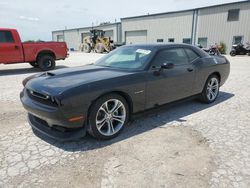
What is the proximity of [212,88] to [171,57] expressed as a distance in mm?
1718

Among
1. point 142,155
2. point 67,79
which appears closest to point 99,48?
point 67,79

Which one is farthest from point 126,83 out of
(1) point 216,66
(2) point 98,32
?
(2) point 98,32

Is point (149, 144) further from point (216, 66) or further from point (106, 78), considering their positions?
point (216, 66)

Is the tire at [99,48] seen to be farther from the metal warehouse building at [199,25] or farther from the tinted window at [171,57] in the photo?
the tinted window at [171,57]

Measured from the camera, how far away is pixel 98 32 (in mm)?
30141

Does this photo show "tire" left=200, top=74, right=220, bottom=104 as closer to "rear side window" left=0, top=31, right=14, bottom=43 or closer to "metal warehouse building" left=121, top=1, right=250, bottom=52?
"rear side window" left=0, top=31, right=14, bottom=43

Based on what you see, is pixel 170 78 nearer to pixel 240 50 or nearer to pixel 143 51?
pixel 143 51

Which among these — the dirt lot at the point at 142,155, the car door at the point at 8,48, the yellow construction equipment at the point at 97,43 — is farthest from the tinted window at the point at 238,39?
the dirt lot at the point at 142,155

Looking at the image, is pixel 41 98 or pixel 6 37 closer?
pixel 41 98

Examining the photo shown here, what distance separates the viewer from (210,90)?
5289mm

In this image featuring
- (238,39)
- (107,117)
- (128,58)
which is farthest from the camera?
(238,39)

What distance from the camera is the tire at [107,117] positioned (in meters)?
3.16

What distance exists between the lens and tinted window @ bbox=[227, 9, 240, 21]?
2378 cm

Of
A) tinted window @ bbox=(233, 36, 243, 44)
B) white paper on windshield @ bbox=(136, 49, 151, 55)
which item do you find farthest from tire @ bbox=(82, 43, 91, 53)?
white paper on windshield @ bbox=(136, 49, 151, 55)
